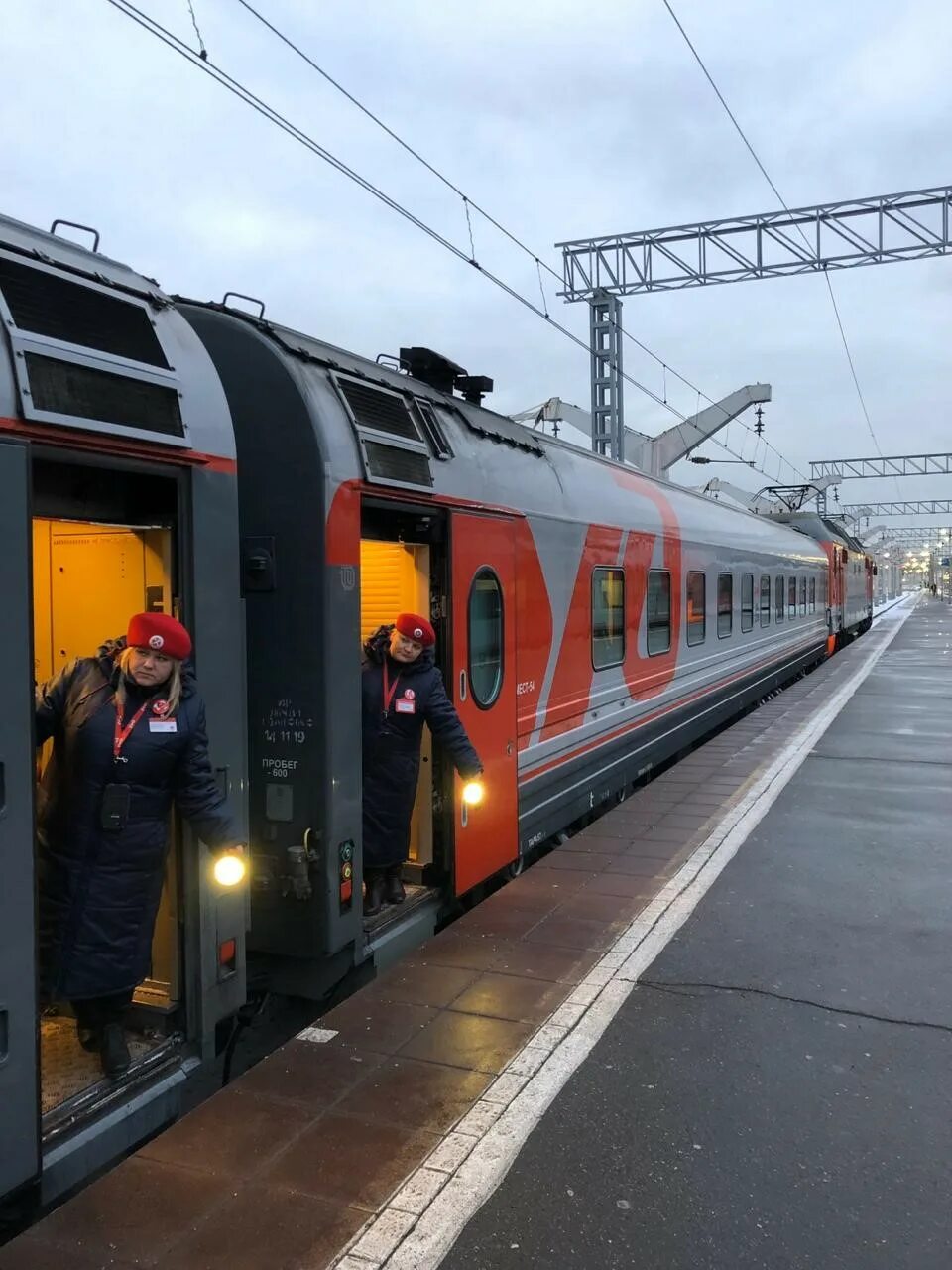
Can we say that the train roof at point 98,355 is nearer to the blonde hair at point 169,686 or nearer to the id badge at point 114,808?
the blonde hair at point 169,686

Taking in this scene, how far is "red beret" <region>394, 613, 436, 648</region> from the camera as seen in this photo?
16.3ft

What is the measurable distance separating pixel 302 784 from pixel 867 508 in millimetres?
76860

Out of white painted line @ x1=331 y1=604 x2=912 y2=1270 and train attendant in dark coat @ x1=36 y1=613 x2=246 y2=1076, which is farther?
train attendant in dark coat @ x1=36 y1=613 x2=246 y2=1076

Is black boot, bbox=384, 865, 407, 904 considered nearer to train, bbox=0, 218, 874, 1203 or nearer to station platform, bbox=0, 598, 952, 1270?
train, bbox=0, 218, 874, 1203

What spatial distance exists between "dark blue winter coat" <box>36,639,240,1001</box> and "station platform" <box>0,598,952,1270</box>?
2.11 ft

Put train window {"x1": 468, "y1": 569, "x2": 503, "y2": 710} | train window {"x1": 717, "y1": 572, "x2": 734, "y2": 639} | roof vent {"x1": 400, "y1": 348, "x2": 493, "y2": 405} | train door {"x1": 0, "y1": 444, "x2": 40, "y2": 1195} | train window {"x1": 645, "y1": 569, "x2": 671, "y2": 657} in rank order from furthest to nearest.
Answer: train window {"x1": 717, "y1": 572, "x2": 734, "y2": 639}, train window {"x1": 645, "y1": 569, "x2": 671, "y2": 657}, roof vent {"x1": 400, "y1": 348, "x2": 493, "y2": 405}, train window {"x1": 468, "y1": 569, "x2": 503, "y2": 710}, train door {"x1": 0, "y1": 444, "x2": 40, "y2": 1195}

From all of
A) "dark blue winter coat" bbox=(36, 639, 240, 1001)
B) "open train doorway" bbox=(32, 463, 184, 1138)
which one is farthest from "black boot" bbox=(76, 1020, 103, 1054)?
"dark blue winter coat" bbox=(36, 639, 240, 1001)

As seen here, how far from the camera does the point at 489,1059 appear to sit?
3951 mm

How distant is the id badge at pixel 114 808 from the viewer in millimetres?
3338

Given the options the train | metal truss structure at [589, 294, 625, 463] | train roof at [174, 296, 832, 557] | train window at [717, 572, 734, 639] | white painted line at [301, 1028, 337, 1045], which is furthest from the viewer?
metal truss structure at [589, 294, 625, 463]

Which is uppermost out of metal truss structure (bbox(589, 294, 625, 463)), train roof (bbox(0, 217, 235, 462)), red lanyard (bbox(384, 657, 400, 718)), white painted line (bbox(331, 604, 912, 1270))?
metal truss structure (bbox(589, 294, 625, 463))

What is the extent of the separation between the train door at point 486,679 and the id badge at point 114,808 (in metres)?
2.41

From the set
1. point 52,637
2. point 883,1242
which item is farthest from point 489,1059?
point 52,637

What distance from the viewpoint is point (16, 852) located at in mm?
2846
